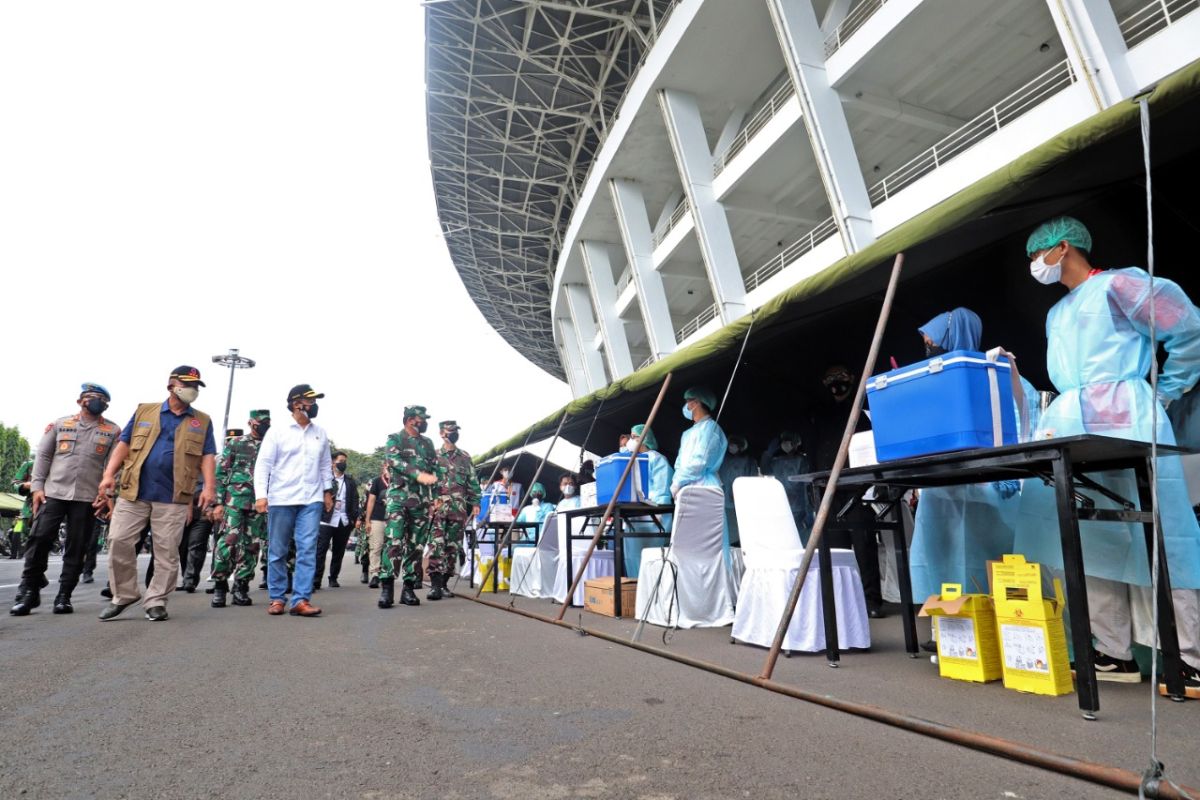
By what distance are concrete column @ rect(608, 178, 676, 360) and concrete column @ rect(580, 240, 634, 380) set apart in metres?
3.10

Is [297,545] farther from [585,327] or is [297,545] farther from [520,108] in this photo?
[585,327]

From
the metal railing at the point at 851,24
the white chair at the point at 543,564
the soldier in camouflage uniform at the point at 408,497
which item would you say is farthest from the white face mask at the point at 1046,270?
the metal railing at the point at 851,24

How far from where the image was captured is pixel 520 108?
19.8m

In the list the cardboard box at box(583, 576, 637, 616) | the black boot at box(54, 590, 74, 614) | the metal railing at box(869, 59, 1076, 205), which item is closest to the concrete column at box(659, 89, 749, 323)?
the metal railing at box(869, 59, 1076, 205)

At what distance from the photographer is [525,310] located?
1384 inches

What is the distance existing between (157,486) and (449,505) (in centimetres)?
269

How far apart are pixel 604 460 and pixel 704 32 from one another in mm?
10754

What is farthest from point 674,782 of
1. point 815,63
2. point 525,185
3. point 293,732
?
point 525,185

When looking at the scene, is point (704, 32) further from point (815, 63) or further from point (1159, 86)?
point (1159, 86)

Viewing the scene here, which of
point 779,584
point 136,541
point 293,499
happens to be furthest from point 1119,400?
point 136,541

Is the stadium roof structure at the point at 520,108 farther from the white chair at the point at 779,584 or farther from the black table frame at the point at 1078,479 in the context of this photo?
the black table frame at the point at 1078,479

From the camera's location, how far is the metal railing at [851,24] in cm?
1116

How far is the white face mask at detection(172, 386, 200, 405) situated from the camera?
5082 mm

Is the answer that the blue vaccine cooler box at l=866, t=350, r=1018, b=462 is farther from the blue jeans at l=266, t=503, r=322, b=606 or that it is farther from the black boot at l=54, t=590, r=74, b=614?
the black boot at l=54, t=590, r=74, b=614
